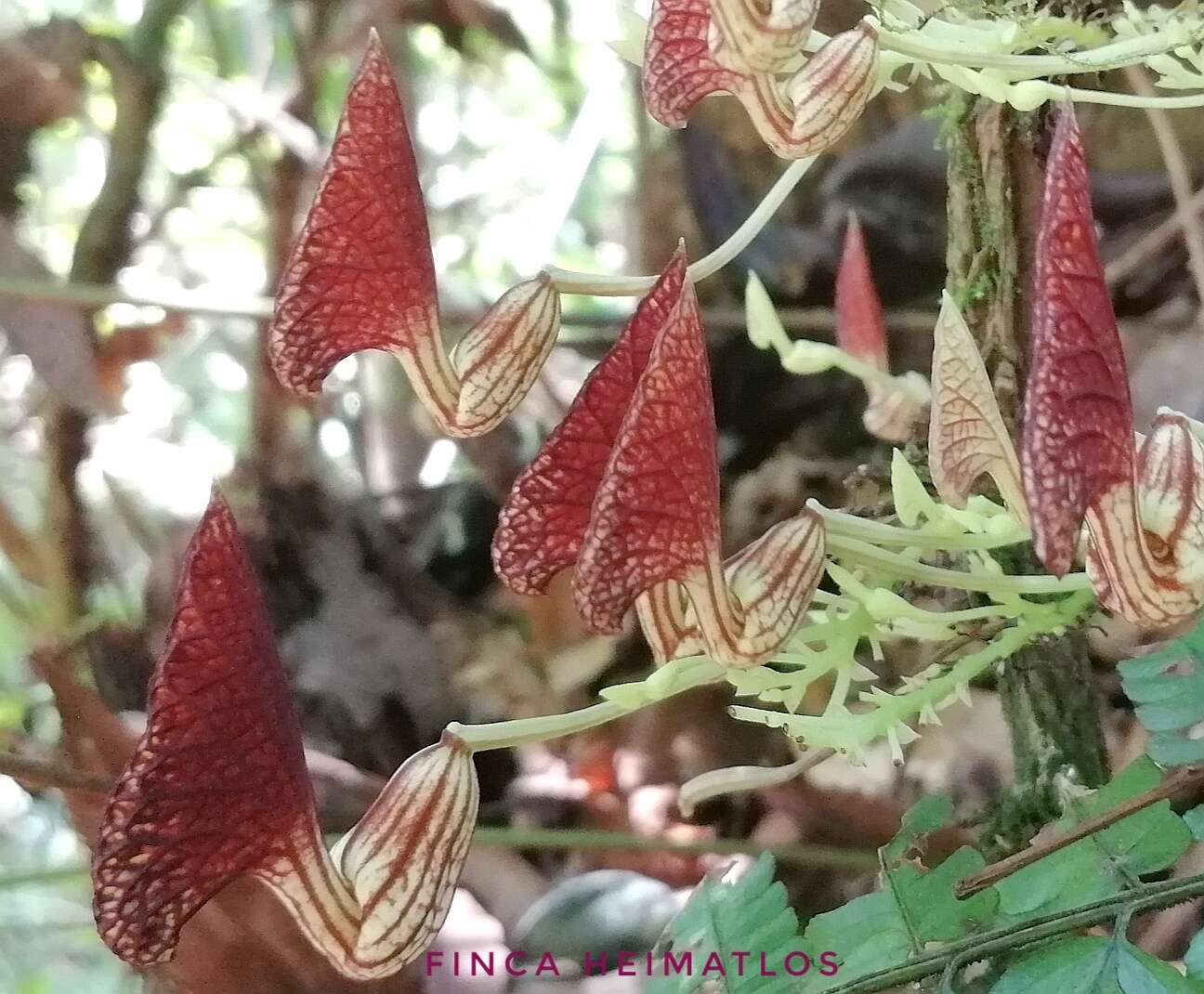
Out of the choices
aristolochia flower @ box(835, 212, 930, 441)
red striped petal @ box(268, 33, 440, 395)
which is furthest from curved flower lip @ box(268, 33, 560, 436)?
aristolochia flower @ box(835, 212, 930, 441)

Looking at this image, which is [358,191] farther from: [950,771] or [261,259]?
[261,259]

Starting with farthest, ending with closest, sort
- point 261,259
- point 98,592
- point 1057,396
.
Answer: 1. point 261,259
2. point 98,592
3. point 1057,396

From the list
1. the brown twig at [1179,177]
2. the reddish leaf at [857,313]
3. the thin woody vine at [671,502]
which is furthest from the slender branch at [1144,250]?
the thin woody vine at [671,502]

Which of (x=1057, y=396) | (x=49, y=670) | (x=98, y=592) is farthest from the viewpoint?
(x=98, y=592)

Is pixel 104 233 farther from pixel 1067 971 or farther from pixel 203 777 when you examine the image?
pixel 1067 971

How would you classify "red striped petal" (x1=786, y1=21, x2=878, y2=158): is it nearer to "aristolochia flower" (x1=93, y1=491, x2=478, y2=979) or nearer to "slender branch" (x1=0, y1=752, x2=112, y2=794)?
"aristolochia flower" (x1=93, y1=491, x2=478, y2=979)

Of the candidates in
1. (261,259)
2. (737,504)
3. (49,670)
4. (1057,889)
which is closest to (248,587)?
(1057,889)
